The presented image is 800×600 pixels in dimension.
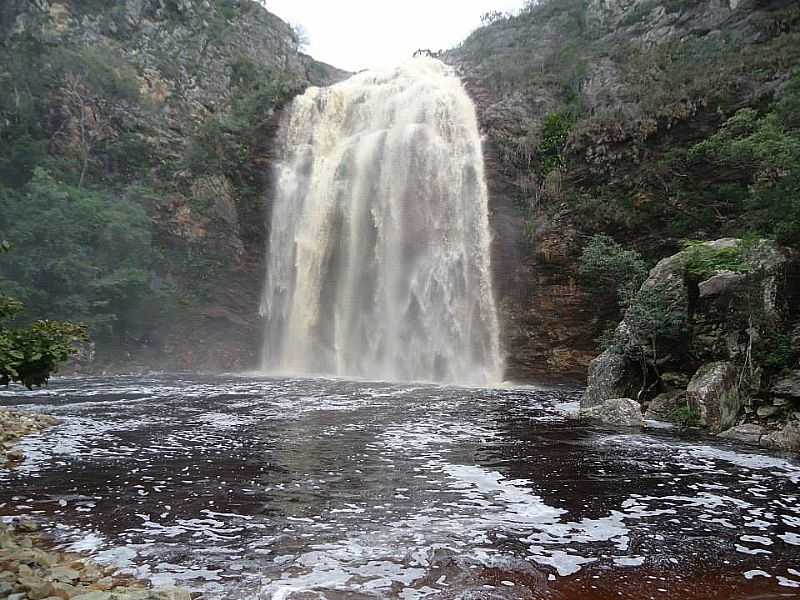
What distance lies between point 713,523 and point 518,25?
135 feet

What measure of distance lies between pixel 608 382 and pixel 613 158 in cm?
1133

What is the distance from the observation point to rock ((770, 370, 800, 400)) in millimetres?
10523

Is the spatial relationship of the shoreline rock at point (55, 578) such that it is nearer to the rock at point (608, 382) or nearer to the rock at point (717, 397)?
the rock at point (717, 397)

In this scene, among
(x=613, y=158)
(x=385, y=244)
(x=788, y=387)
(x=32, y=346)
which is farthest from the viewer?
(x=385, y=244)

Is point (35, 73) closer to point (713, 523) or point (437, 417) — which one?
point (437, 417)

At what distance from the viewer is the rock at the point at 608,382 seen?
14219 millimetres

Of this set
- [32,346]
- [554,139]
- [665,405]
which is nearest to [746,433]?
Result: [665,405]

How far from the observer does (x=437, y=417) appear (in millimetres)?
12719

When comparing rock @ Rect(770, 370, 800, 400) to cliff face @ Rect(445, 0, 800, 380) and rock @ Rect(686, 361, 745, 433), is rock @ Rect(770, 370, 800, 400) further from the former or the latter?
cliff face @ Rect(445, 0, 800, 380)

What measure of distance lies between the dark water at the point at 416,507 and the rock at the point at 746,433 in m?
0.87

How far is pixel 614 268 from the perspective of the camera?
17.4m

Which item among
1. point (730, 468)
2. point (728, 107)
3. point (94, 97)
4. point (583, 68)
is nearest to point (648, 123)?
point (728, 107)

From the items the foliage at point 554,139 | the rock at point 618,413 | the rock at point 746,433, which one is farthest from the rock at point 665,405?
the foliage at point 554,139

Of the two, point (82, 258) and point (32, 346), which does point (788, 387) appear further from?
point (82, 258)
